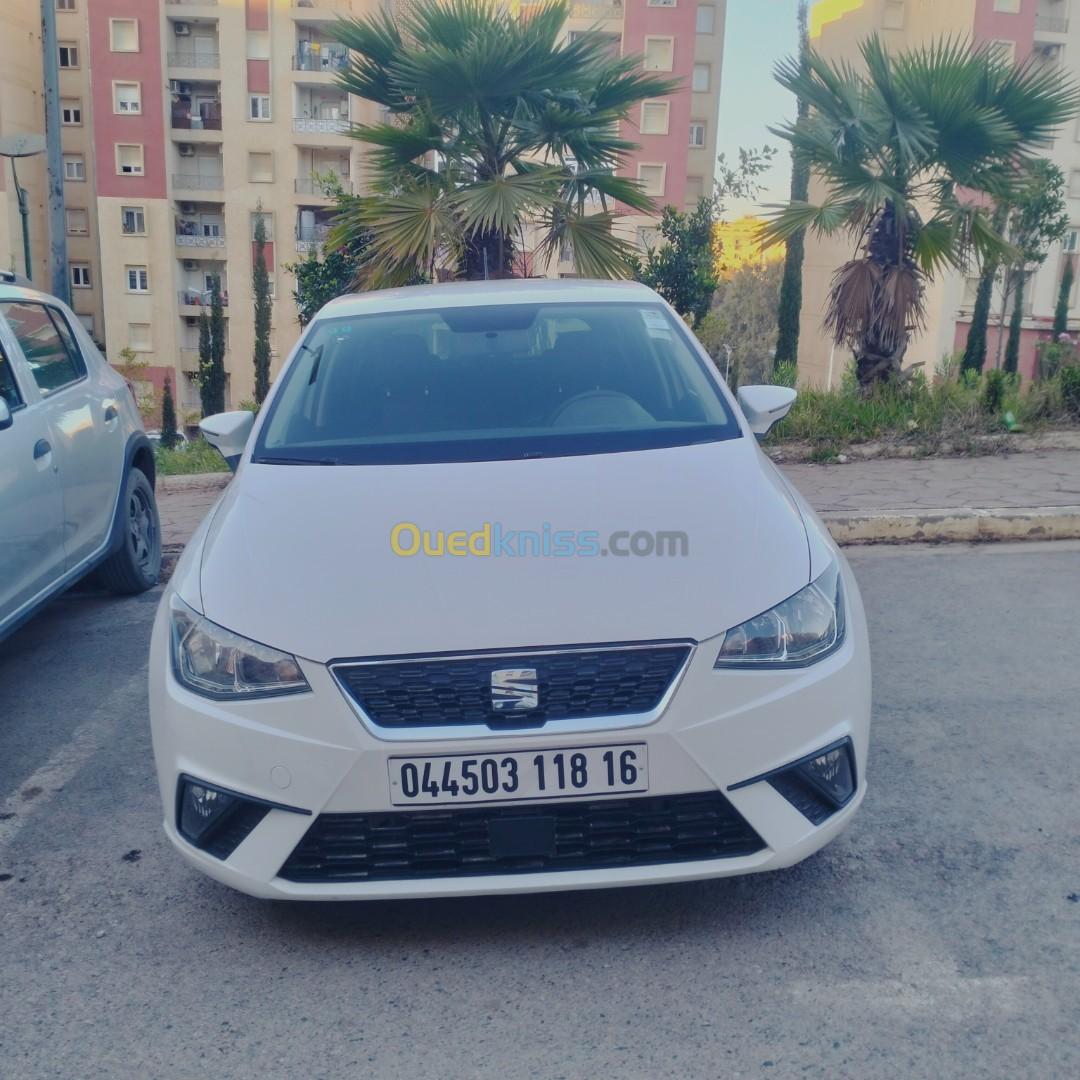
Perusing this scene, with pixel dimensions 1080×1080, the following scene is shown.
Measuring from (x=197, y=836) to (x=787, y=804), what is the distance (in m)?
1.39

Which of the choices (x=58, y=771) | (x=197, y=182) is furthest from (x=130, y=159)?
(x=58, y=771)

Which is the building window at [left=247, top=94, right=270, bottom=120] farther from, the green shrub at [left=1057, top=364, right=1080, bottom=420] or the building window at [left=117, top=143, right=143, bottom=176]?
the green shrub at [left=1057, top=364, right=1080, bottom=420]

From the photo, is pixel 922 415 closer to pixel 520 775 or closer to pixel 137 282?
pixel 520 775

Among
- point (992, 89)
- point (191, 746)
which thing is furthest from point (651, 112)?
point (191, 746)

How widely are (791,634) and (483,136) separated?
337 inches

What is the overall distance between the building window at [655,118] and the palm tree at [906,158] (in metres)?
41.7

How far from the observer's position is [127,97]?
5066 cm

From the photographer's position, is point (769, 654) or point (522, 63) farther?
point (522, 63)

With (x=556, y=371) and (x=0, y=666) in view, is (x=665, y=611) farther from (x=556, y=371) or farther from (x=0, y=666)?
(x=0, y=666)

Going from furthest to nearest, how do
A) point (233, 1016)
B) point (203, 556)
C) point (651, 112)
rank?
point (651, 112), point (203, 556), point (233, 1016)

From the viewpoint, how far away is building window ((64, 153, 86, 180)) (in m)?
56.1

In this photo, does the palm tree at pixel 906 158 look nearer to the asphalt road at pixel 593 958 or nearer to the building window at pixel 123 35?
the asphalt road at pixel 593 958

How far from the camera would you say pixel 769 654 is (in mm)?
2811

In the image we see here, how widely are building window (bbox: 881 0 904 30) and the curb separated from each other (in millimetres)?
47436
